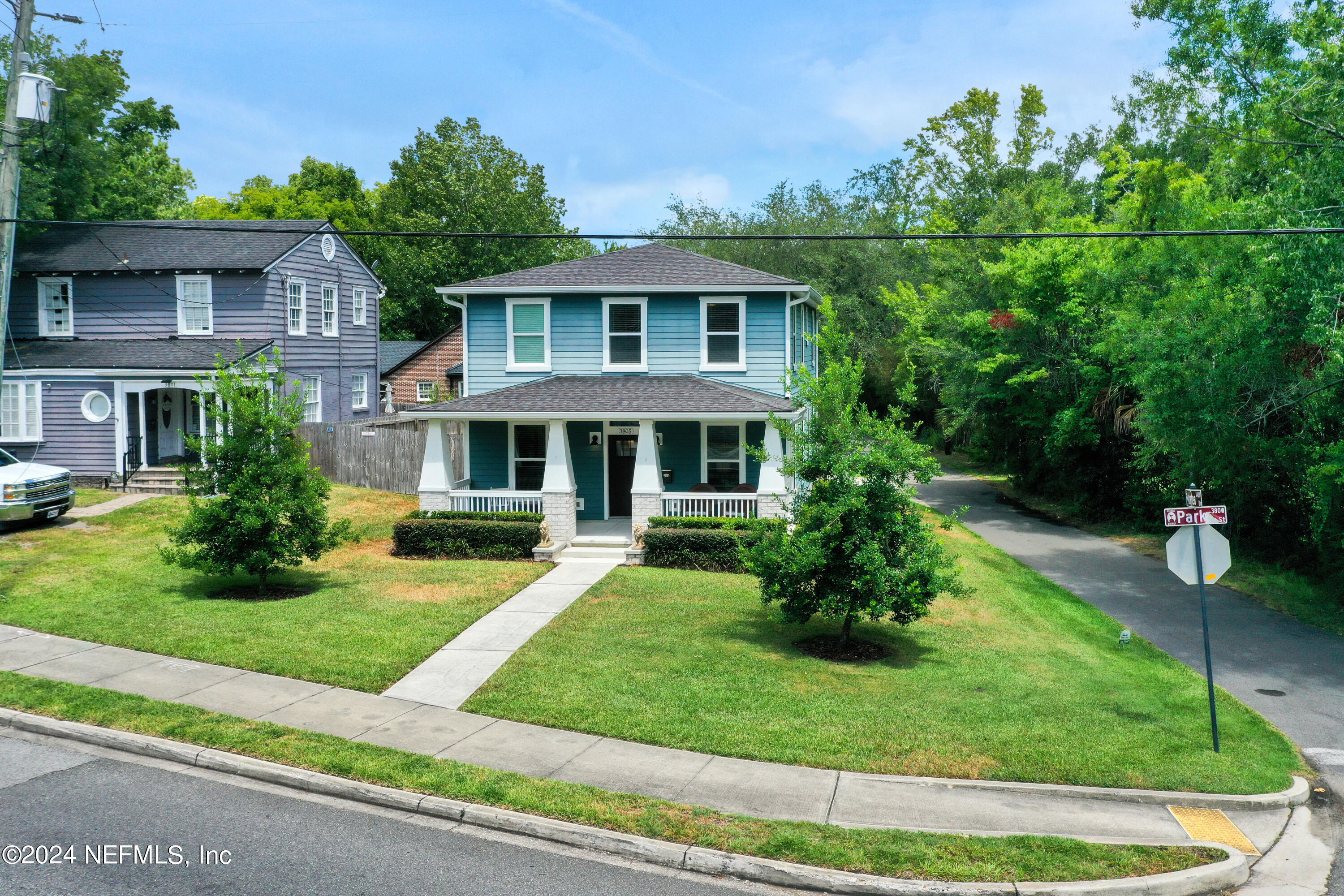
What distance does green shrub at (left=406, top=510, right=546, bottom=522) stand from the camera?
1962cm

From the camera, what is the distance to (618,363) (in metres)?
22.7

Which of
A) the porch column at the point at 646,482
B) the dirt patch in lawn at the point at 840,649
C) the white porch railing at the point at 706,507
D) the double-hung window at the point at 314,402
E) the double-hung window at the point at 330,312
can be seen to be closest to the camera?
the dirt patch in lawn at the point at 840,649

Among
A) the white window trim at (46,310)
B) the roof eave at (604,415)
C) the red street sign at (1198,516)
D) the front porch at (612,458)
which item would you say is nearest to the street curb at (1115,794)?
the red street sign at (1198,516)

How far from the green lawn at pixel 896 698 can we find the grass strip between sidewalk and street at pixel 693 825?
147 cm

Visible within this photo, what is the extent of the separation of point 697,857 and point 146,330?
85.3ft

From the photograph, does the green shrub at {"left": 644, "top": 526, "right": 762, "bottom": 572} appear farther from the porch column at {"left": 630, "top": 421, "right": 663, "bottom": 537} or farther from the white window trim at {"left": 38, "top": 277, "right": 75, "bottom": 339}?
the white window trim at {"left": 38, "top": 277, "right": 75, "bottom": 339}

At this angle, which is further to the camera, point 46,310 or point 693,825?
point 46,310

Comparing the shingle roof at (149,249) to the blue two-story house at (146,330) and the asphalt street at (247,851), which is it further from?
the asphalt street at (247,851)

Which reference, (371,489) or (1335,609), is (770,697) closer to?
(1335,609)

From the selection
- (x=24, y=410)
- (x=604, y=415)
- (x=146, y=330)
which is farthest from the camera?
(x=146, y=330)

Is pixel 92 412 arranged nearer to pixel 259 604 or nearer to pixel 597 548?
pixel 259 604

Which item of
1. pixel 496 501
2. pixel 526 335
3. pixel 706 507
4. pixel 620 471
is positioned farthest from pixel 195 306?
pixel 706 507

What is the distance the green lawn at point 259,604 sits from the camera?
12.5 meters

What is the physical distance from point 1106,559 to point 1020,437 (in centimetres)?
1203
